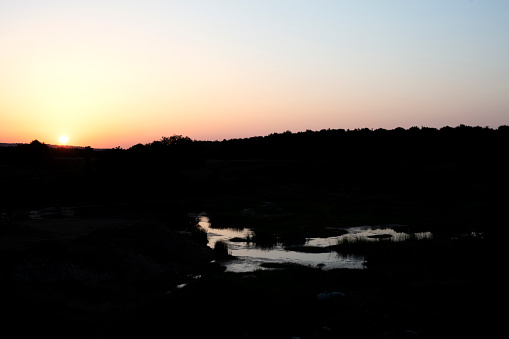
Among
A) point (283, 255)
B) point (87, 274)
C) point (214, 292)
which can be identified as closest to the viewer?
point (214, 292)

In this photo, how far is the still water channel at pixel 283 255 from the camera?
30878 millimetres

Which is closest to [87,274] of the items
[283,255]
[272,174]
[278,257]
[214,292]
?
[214,292]

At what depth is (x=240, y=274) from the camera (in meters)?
27.9

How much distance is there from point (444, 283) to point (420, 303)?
362cm

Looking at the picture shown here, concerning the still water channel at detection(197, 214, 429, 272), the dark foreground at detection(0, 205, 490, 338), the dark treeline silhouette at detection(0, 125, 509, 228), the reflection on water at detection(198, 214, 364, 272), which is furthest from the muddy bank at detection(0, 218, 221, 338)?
the dark treeline silhouette at detection(0, 125, 509, 228)

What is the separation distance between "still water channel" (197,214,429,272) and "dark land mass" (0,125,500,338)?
1.32 metres

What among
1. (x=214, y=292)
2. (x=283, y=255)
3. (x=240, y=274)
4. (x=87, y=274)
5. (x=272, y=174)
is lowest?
(x=283, y=255)

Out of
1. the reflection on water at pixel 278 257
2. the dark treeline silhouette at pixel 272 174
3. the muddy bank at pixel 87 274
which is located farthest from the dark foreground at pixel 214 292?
the dark treeline silhouette at pixel 272 174

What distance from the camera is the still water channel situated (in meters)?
30.9

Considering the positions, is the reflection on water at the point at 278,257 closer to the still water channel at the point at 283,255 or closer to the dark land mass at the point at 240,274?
the still water channel at the point at 283,255

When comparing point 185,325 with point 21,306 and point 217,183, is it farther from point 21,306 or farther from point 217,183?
point 217,183

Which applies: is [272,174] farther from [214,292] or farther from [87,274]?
[214,292]

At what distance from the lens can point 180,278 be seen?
27.5 meters

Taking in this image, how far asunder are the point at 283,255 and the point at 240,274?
7.11m
